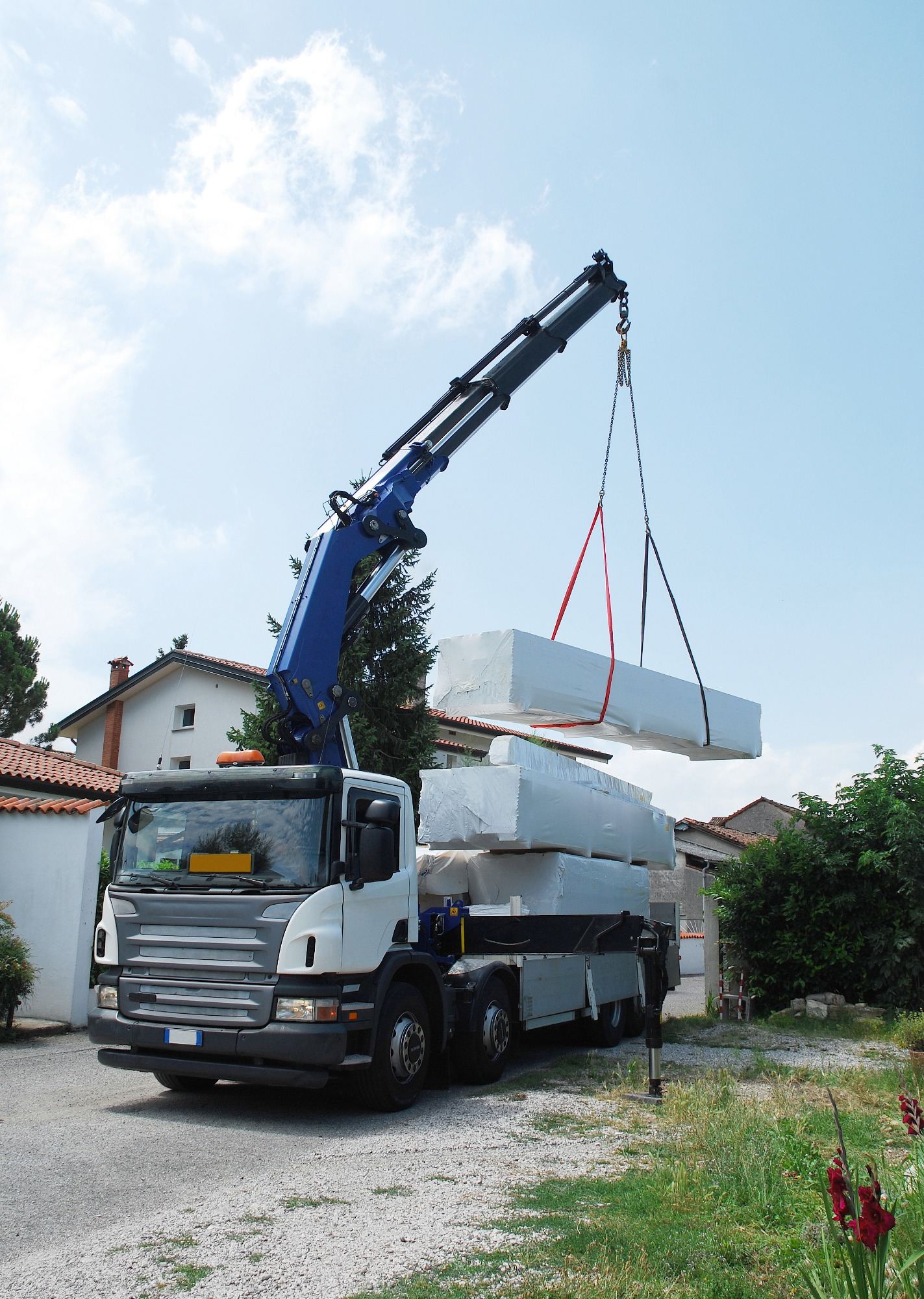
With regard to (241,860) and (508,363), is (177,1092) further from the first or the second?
(508,363)

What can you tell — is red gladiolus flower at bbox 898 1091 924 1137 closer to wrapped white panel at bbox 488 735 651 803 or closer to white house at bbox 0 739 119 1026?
wrapped white panel at bbox 488 735 651 803

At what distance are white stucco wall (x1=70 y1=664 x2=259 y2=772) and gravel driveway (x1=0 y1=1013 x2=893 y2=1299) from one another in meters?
18.4

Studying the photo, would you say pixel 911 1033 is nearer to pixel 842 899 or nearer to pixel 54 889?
pixel 842 899

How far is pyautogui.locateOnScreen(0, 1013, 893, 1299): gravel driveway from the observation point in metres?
4.32

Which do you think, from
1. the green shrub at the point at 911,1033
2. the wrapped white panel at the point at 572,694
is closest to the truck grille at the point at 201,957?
the wrapped white panel at the point at 572,694

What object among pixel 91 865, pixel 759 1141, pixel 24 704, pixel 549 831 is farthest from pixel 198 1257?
pixel 24 704

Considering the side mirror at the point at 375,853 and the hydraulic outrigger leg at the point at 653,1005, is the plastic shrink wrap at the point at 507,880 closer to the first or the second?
the hydraulic outrigger leg at the point at 653,1005

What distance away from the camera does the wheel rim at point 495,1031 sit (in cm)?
881

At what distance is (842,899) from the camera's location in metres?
15.0

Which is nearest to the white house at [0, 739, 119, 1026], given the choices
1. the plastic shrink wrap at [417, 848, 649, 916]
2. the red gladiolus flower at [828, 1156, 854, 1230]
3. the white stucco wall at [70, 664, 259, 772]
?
the plastic shrink wrap at [417, 848, 649, 916]

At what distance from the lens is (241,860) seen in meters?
7.35

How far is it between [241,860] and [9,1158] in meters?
2.20

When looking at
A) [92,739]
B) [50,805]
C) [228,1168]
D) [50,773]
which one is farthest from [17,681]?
[228,1168]

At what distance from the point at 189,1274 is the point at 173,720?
84.3ft
